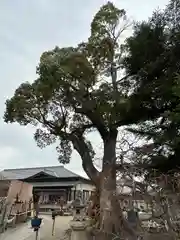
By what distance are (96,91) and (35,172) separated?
58.7ft

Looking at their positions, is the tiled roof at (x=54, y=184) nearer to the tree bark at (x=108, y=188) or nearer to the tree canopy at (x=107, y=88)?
the tree canopy at (x=107, y=88)

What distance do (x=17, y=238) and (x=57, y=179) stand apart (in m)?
13.4

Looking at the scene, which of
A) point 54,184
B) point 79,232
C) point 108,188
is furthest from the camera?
point 54,184

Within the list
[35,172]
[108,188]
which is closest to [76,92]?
[108,188]

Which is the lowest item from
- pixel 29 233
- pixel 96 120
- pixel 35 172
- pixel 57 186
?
pixel 29 233

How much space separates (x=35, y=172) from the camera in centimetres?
2680

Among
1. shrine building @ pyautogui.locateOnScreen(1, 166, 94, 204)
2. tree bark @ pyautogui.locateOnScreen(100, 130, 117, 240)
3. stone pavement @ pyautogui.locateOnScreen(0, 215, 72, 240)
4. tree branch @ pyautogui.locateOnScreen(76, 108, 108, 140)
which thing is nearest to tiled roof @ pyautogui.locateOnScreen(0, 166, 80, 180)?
shrine building @ pyautogui.locateOnScreen(1, 166, 94, 204)

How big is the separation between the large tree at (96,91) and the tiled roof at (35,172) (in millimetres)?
11914

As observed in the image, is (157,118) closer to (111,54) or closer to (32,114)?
(111,54)

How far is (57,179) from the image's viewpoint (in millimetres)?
23547

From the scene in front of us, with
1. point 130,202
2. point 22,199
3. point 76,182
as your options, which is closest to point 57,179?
point 76,182

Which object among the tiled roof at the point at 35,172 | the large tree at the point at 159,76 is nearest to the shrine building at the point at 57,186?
the tiled roof at the point at 35,172

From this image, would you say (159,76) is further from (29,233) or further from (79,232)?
(29,233)

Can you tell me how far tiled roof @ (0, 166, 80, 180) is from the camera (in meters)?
24.2
